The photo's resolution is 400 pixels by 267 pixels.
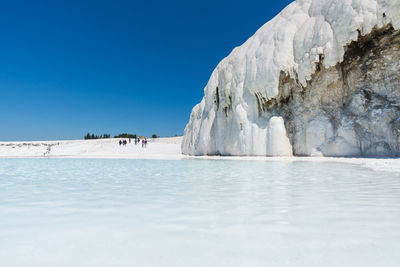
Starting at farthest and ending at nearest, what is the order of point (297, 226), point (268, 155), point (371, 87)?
1. point (268, 155)
2. point (371, 87)
3. point (297, 226)

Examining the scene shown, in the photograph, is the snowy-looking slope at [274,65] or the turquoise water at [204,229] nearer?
the turquoise water at [204,229]

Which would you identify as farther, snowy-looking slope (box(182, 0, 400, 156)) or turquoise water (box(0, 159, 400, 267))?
snowy-looking slope (box(182, 0, 400, 156))

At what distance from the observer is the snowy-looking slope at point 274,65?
39.1 ft

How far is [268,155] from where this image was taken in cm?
1422

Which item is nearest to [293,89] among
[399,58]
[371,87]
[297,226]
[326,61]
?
[326,61]

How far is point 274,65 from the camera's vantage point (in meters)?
14.4

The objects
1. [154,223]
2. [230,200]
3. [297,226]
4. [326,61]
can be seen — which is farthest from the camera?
[326,61]

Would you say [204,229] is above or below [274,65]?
below

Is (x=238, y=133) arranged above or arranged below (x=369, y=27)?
below

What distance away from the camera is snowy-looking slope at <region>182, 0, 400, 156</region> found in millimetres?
11906

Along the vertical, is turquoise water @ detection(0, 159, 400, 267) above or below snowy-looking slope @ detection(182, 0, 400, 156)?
below

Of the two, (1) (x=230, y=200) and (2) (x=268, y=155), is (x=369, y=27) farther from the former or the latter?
(1) (x=230, y=200)

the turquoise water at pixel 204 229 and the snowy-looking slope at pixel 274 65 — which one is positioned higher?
the snowy-looking slope at pixel 274 65

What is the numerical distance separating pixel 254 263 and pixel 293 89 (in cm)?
1410
